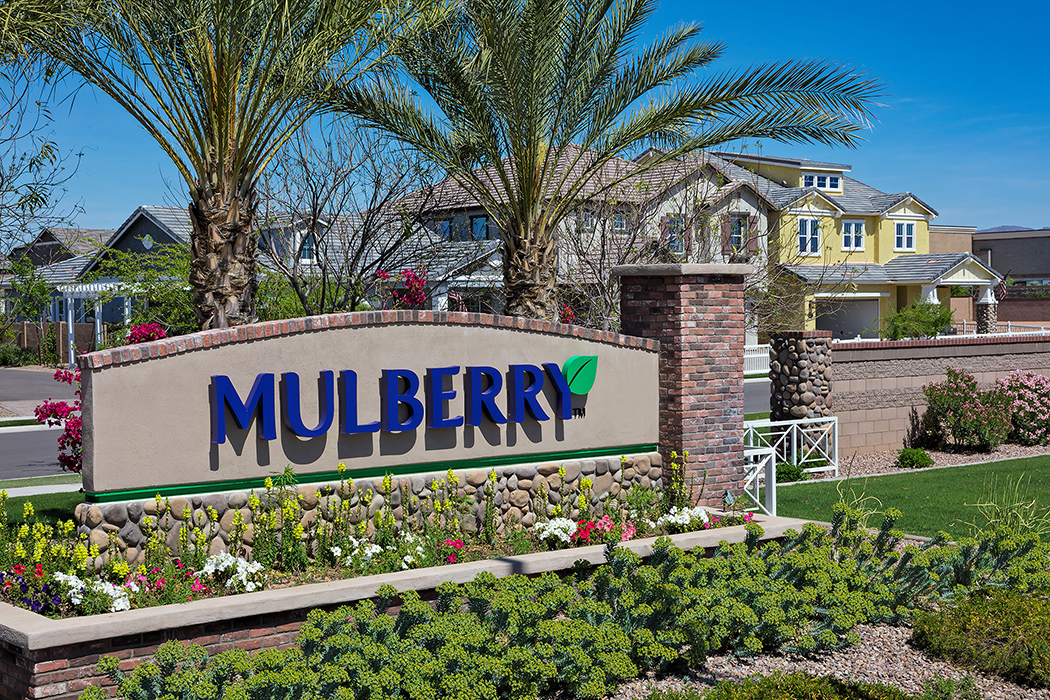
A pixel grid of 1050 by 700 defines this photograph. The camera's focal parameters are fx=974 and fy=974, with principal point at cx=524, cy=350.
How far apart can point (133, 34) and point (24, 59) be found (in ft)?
5.22

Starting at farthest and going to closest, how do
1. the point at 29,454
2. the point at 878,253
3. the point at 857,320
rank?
the point at 857,320 < the point at 878,253 < the point at 29,454

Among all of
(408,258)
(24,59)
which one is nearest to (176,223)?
(408,258)

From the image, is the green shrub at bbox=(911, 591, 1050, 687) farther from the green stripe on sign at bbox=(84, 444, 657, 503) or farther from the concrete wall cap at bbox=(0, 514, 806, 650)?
the green stripe on sign at bbox=(84, 444, 657, 503)

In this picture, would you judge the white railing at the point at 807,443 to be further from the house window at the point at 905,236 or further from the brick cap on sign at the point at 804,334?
the house window at the point at 905,236

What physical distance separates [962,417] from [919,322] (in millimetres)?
21545

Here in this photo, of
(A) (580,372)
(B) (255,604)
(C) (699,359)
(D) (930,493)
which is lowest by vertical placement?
(D) (930,493)

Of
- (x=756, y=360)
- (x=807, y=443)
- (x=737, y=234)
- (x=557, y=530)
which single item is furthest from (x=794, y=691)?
(x=756, y=360)

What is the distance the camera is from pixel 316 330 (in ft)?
29.4

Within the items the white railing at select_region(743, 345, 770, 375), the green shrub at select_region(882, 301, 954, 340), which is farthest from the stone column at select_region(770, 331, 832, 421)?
the green shrub at select_region(882, 301, 954, 340)

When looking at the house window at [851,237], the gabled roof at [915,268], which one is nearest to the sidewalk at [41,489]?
the gabled roof at [915,268]

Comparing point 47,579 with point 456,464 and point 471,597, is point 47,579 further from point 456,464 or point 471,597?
point 456,464

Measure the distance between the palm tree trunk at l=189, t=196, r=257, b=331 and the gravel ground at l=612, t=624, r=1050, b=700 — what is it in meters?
6.18

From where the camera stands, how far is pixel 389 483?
30.1 feet

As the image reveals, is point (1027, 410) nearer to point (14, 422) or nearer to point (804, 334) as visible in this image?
point (804, 334)
